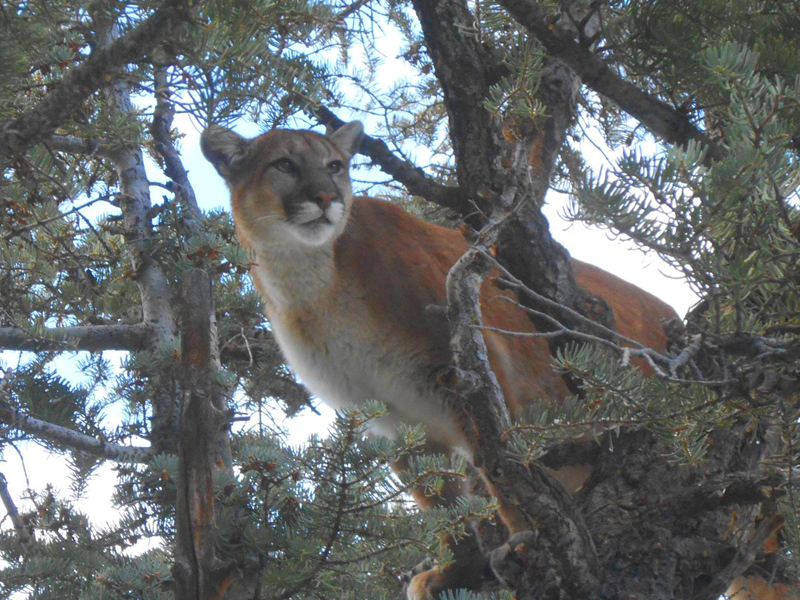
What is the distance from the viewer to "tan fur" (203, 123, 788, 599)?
143 inches

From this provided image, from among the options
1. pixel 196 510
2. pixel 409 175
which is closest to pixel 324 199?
pixel 409 175

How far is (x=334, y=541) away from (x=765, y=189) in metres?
1.48

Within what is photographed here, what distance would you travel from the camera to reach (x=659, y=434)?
1974 mm

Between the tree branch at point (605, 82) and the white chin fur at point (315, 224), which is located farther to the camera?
the white chin fur at point (315, 224)

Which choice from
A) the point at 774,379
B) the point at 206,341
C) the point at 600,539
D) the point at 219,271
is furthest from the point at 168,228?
the point at 774,379

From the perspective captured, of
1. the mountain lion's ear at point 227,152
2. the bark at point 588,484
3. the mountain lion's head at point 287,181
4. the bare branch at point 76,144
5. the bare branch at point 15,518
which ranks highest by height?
the mountain lion's ear at point 227,152

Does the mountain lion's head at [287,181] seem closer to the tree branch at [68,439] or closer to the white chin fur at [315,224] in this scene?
the white chin fur at [315,224]

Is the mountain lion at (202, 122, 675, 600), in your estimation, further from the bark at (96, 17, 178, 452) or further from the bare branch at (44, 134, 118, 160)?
the bare branch at (44, 134, 118, 160)

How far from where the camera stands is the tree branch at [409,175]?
138 inches

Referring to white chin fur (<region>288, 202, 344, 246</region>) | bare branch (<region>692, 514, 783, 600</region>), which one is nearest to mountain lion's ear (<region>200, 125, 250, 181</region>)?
white chin fur (<region>288, 202, 344, 246</region>)

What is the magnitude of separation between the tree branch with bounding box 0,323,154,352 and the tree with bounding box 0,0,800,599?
1cm

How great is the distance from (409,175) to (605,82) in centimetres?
108

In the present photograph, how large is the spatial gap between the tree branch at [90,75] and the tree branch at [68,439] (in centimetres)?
106

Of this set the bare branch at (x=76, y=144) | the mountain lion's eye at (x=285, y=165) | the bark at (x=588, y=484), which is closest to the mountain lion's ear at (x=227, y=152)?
the mountain lion's eye at (x=285, y=165)
